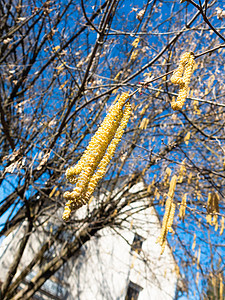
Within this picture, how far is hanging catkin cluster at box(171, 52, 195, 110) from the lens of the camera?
110 centimetres

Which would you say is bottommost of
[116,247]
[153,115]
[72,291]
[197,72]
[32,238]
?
[72,291]

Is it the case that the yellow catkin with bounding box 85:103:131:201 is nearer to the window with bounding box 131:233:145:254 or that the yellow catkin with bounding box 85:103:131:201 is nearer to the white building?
the window with bounding box 131:233:145:254

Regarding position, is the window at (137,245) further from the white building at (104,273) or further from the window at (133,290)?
the window at (133,290)

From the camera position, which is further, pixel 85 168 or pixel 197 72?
pixel 197 72

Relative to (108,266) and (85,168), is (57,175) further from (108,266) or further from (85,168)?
(108,266)

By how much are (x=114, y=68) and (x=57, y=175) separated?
2.78 metres

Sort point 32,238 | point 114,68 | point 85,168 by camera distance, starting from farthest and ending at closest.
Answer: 1. point 32,238
2. point 114,68
3. point 85,168

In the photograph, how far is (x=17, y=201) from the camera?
191 inches

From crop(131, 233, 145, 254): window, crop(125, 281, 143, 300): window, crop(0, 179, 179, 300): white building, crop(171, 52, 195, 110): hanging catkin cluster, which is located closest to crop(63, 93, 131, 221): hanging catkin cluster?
crop(171, 52, 195, 110): hanging catkin cluster

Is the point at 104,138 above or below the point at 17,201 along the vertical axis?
below

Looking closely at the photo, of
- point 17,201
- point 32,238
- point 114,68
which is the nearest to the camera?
point 17,201

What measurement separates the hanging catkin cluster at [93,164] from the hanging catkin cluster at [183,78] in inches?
10.3

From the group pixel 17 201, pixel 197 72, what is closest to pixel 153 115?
pixel 197 72

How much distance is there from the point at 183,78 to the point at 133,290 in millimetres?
10099
